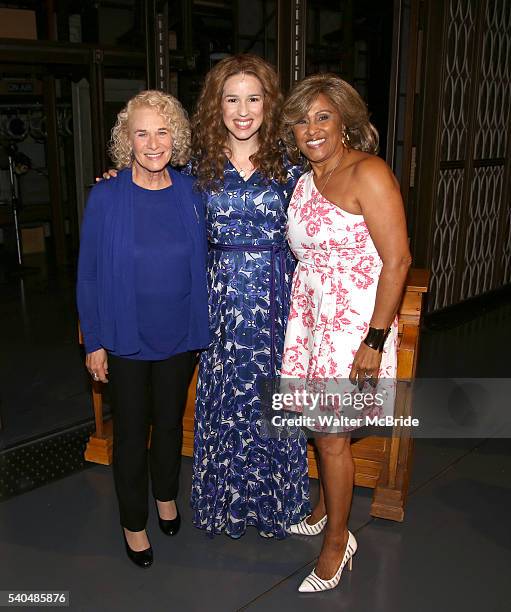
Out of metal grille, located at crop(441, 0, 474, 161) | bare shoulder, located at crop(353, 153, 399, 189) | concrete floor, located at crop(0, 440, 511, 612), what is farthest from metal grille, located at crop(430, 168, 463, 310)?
bare shoulder, located at crop(353, 153, 399, 189)

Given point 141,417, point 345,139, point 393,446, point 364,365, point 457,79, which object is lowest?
point 393,446

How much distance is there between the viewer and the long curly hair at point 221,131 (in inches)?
83.8

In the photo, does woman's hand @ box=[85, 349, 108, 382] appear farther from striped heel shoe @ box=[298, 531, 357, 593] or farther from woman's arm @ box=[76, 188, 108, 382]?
striped heel shoe @ box=[298, 531, 357, 593]

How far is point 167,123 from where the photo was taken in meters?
2.09

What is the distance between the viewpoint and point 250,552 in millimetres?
2439

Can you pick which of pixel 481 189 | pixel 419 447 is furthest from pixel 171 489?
pixel 481 189

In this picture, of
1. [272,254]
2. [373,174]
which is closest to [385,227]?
[373,174]

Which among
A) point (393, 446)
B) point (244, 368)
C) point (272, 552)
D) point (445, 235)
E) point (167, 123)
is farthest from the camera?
point (445, 235)

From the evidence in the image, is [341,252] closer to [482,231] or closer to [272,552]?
[272,552]

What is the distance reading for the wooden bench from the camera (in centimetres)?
258

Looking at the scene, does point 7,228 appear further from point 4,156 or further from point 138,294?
point 138,294

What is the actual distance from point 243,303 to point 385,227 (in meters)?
0.61

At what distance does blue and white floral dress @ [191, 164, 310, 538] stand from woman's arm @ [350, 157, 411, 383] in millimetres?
388

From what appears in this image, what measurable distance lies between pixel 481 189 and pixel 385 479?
142 inches
